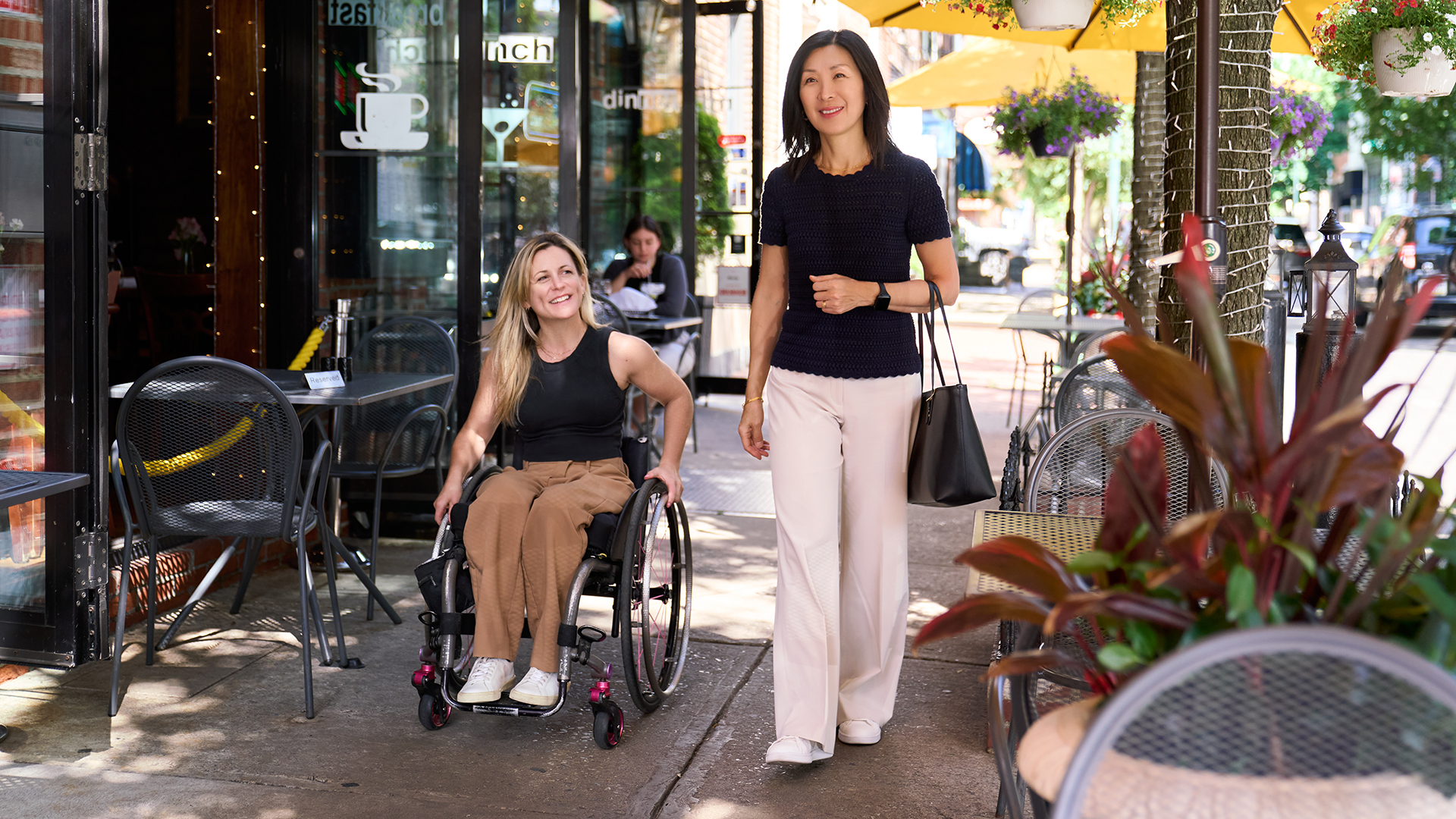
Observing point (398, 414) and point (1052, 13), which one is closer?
point (1052, 13)

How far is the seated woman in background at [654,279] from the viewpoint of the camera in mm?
8117

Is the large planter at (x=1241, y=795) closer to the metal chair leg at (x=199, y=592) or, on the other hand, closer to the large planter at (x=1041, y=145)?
the metal chair leg at (x=199, y=592)

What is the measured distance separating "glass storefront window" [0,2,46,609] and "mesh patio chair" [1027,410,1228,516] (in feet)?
9.53

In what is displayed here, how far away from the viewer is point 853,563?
3.35 metres

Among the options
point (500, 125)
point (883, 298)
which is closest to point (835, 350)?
point (883, 298)

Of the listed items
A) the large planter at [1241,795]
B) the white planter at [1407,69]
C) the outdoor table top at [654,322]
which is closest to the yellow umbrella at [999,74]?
the outdoor table top at [654,322]

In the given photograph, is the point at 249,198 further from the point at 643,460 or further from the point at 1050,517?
the point at 1050,517

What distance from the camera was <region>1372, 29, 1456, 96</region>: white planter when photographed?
17.6 feet

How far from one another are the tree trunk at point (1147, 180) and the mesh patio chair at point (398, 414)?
3559 millimetres

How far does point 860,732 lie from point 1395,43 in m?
3.92

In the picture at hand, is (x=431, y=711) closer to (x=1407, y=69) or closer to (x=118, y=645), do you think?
(x=118, y=645)

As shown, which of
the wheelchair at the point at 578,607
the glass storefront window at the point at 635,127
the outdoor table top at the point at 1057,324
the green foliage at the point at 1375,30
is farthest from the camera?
the glass storefront window at the point at 635,127

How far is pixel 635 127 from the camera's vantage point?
9.38m

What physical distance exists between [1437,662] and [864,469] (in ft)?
6.32
